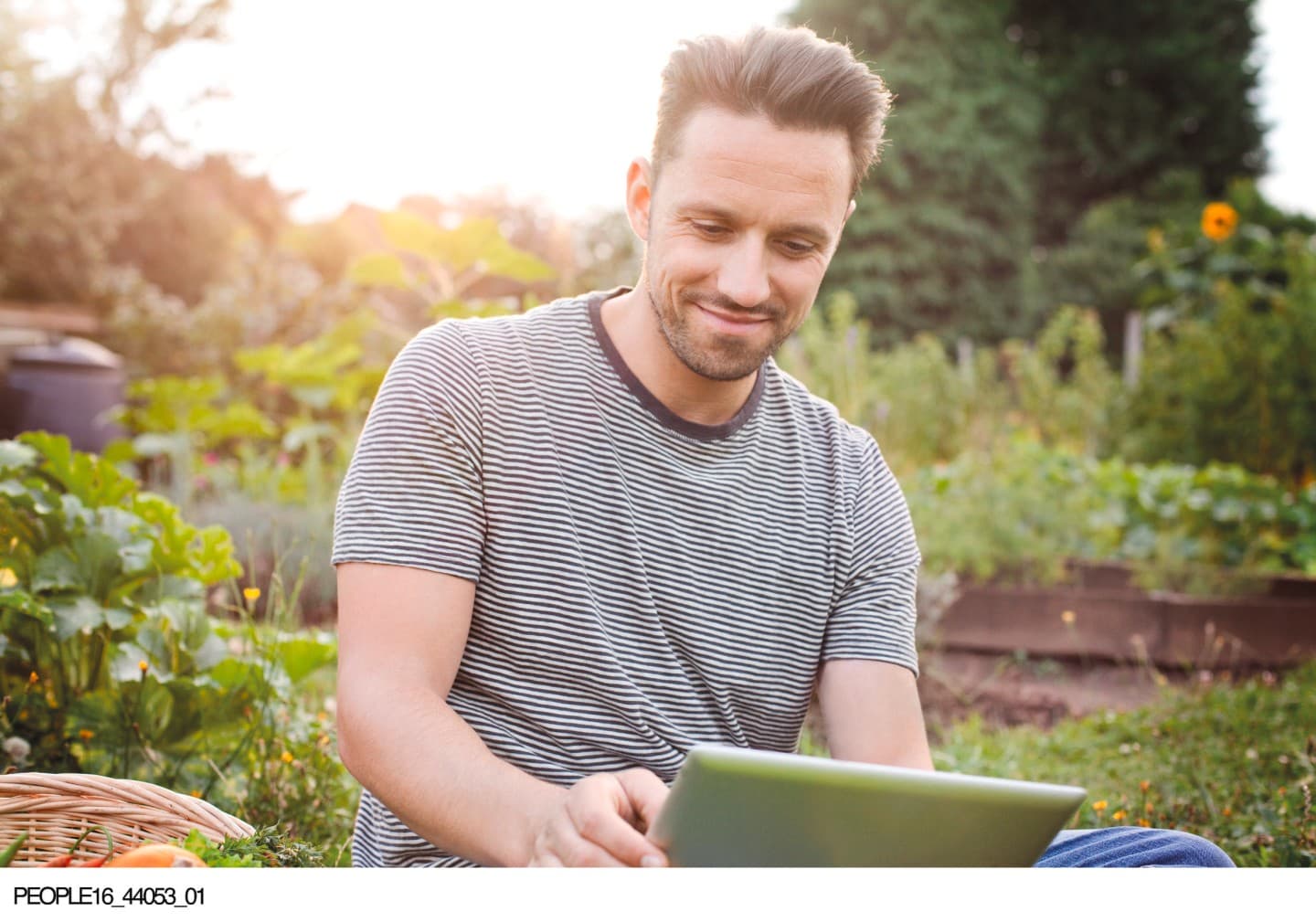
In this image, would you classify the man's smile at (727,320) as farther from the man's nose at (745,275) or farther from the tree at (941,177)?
the tree at (941,177)

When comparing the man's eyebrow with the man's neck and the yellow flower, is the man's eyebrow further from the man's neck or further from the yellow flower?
the yellow flower

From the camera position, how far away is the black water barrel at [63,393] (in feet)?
24.1

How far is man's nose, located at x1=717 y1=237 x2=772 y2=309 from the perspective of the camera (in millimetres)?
1606

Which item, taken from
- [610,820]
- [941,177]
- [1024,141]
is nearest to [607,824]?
[610,820]

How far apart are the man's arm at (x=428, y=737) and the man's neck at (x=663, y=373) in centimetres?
43

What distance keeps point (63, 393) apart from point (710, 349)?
6844mm

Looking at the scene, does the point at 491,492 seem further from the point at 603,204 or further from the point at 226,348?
the point at 226,348

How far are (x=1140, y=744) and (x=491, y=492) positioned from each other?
211 centimetres

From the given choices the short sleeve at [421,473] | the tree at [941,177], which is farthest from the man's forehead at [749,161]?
the tree at [941,177]

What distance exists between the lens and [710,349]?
165cm

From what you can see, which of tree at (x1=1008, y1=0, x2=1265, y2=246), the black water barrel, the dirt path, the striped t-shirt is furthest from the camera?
tree at (x1=1008, y1=0, x2=1265, y2=246)

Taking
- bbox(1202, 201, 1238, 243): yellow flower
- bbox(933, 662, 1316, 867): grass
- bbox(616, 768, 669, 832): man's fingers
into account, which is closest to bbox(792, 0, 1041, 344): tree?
bbox(1202, 201, 1238, 243): yellow flower

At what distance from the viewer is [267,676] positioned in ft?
7.35
